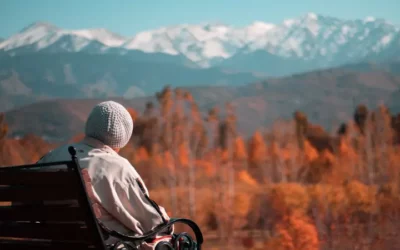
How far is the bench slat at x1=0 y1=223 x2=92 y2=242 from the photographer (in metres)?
2.22

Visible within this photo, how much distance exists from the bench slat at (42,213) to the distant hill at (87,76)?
160 ft

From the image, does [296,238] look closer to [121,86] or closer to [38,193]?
[38,193]

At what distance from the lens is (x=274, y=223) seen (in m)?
23.2

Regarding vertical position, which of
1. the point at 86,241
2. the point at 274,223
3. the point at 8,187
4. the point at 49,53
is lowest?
the point at 274,223

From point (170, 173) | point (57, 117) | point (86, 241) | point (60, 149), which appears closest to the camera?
point (86, 241)

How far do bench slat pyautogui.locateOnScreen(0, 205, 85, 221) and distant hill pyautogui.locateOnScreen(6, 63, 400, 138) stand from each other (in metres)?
29.4

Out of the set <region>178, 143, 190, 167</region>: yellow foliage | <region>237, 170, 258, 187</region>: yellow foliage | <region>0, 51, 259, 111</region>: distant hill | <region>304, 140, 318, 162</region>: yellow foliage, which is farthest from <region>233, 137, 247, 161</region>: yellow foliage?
<region>0, 51, 259, 111</region>: distant hill

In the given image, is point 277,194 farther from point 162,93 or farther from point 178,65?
point 178,65

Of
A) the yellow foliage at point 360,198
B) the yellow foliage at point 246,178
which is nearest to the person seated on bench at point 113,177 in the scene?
the yellow foliage at point 360,198

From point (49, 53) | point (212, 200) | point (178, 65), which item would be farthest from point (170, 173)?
point (178, 65)

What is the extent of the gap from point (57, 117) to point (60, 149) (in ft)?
141

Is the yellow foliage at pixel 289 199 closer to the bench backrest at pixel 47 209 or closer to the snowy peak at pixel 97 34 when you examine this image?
the bench backrest at pixel 47 209

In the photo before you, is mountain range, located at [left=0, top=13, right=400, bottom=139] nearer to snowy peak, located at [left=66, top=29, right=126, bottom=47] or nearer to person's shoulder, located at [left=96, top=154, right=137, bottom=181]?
snowy peak, located at [left=66, top=29, right=126, bottom=47]

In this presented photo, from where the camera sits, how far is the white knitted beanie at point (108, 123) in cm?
241
